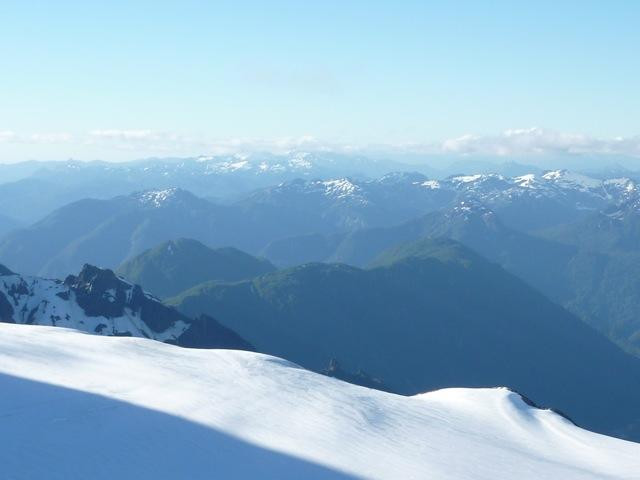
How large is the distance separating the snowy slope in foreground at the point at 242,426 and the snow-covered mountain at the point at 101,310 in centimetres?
7286

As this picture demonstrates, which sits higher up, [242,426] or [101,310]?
[242,426]

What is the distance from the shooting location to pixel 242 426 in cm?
3631

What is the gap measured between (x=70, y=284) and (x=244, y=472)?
11607cm

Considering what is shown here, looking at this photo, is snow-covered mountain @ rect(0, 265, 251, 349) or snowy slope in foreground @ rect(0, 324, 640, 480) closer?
snowy slope in foreground @ rect(0, 324, 640, 480)

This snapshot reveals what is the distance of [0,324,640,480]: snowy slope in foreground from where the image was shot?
99.9ft

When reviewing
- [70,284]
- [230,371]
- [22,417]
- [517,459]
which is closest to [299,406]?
[230,371]

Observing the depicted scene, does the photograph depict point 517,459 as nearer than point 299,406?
Yes

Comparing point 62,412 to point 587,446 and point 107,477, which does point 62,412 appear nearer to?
point 107,477

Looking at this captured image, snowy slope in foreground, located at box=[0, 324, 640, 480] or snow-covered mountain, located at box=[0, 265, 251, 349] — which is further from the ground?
snowy slope in foreground, located at box=[0, 324, 640, 480]

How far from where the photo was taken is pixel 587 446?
42.5m

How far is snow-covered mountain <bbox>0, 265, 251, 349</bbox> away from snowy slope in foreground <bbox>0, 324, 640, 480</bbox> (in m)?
72.9

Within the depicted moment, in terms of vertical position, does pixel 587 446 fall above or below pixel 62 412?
below

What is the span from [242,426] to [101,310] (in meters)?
98.7

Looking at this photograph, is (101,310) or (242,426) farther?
(101,310)
